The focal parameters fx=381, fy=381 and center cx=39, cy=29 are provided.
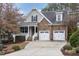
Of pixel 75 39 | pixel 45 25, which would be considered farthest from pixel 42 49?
pixel 75 39

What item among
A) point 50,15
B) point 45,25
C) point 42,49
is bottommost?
point 42,49

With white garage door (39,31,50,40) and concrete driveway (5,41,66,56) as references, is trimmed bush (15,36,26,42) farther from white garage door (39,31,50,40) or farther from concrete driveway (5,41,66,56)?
white garage door (39,31,50,40)

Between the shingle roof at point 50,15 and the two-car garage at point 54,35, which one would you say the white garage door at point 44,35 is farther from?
the shingle roof at point 50,15

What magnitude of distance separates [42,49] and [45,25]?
32cm

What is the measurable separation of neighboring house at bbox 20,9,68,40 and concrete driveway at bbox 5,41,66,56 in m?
0.08

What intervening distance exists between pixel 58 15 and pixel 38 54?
1.87 ft

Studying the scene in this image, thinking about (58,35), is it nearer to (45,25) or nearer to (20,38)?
(45,25)

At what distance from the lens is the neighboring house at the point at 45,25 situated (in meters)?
4.98

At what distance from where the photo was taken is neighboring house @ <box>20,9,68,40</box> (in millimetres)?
4980

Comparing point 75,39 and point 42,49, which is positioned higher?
point 75,39

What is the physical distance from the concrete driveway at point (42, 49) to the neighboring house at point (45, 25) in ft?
0.26

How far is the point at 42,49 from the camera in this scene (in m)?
4.99

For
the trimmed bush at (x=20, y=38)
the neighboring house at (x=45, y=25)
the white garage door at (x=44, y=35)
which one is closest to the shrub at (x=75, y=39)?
the neighboring house at (x=45, y=25)

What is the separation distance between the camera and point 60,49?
16.3ft
